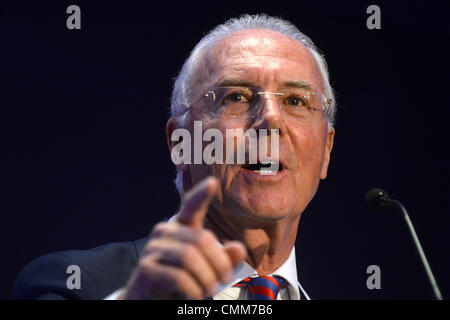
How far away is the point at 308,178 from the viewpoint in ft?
4.90

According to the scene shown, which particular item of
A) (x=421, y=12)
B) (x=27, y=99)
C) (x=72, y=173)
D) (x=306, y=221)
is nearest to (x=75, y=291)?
(x=72, y=173)

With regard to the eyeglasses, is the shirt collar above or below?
below

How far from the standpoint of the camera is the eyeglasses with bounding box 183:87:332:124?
1481 millimetres

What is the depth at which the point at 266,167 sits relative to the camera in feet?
4.64

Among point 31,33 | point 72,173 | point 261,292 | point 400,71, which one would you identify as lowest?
point 261,292

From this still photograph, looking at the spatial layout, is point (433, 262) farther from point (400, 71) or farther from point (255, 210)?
point (255, 210)

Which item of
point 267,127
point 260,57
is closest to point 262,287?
point 267,127

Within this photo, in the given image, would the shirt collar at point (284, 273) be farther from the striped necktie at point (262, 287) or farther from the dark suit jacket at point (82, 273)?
the dark suit jacket at point (82, 273)

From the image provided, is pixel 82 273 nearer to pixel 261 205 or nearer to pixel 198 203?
pixel 261 205

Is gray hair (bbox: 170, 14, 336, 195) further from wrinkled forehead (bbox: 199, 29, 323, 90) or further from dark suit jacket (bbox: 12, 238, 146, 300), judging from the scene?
dark suit jacket (bbox: 12, 238, 146, 300)

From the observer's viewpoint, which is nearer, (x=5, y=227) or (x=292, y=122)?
(x=292, y=122)

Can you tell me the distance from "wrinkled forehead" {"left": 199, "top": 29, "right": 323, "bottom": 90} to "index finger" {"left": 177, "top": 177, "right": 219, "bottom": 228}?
2.48 feet

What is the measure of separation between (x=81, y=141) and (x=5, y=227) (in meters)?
0.45

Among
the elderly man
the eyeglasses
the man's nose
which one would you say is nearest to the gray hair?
the elderly man
